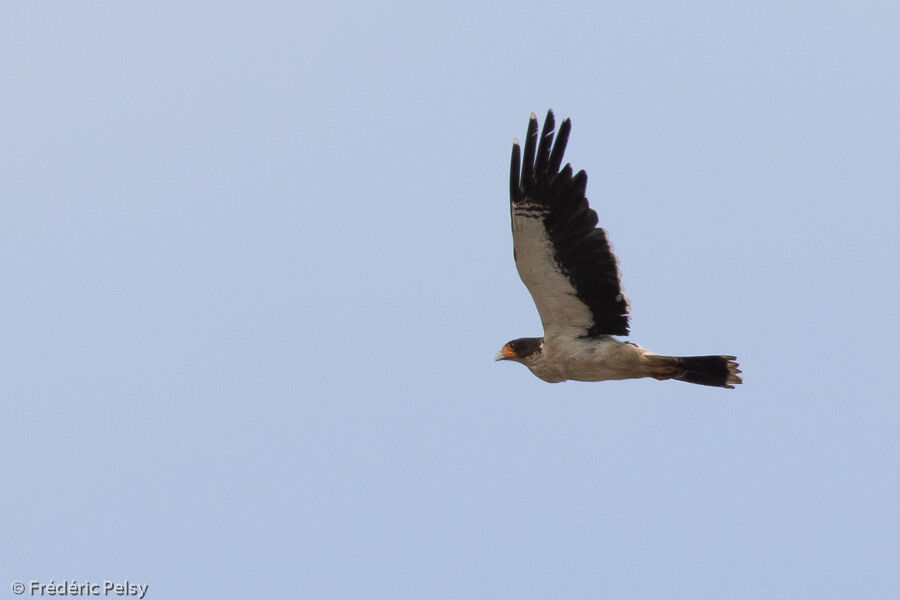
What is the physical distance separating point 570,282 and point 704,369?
1.49 metres

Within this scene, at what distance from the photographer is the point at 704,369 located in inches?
528

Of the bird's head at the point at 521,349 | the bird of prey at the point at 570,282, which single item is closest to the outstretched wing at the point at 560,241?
the bird of prey at the point at 570,282

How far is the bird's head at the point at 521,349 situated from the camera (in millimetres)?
13797

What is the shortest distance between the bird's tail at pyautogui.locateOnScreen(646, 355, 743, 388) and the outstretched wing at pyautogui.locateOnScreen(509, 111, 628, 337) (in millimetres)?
519

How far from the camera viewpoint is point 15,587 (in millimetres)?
13086

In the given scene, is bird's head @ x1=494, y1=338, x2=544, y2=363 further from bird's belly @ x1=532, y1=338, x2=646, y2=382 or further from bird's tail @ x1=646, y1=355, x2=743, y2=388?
bird's tail @ x1=646, y1=355, x2=743, y2=388

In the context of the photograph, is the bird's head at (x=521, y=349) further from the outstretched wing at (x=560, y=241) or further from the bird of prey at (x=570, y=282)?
the outstretched wing at (x=560, y=241)

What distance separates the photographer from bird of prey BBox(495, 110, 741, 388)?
1305 centimetres

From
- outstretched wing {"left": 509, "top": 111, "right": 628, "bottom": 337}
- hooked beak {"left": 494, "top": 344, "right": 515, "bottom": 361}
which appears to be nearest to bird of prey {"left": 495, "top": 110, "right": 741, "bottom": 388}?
outstretched wing {"left": 509, "top": 111, "right": 628, "bottom": 337}

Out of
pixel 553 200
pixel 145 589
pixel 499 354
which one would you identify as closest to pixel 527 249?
pixel 553 200

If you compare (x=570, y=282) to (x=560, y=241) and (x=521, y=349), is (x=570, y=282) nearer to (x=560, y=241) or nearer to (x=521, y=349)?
(x=560, y=241)

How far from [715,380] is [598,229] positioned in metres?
1.81

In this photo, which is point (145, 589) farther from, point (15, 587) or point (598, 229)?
point (598, 229)

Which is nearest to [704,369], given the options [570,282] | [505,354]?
[570,282]
